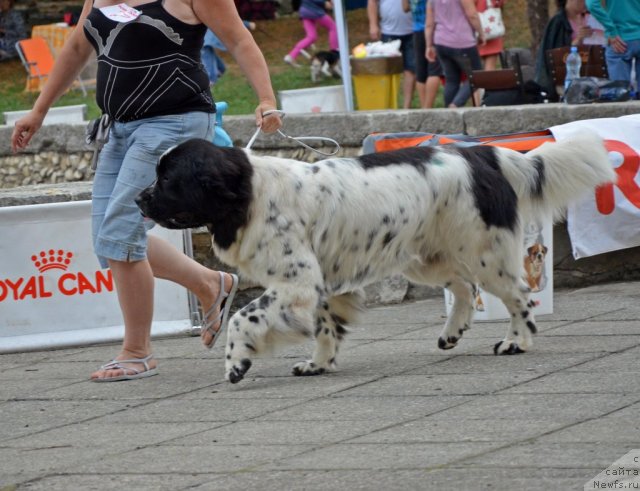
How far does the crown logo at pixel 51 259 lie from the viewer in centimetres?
738

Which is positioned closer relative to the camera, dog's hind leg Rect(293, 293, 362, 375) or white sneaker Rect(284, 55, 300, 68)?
dog's hind leg Rect(293, 293, 362, 375)

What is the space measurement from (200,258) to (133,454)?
360 cm

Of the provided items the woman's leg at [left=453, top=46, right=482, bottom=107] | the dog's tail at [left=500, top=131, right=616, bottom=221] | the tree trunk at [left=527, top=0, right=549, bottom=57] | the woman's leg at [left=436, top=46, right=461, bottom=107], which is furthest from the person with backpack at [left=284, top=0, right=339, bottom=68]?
the dog's tail at [left=500, top=131, right=616, bottom=221]

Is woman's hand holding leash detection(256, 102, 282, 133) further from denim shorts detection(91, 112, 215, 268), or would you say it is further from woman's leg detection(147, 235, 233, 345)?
woman's leg detection(147, 235, 233, 345)

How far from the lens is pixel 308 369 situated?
599cm

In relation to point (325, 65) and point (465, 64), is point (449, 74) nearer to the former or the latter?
point (465, 64)

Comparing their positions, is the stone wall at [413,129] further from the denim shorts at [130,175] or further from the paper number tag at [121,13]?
the paper number tag at [121,13]

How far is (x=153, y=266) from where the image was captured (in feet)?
20.7

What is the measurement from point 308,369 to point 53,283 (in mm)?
2092

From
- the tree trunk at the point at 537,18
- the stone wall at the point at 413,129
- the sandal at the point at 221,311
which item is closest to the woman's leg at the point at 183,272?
the sandal at the point at 221,311

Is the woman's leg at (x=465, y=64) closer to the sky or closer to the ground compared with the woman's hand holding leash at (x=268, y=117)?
closer to the ground

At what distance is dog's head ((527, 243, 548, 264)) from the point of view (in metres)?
7.22

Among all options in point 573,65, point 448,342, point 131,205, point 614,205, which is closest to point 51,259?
point 131,205

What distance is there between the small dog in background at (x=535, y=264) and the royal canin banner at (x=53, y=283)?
2.08 metres
